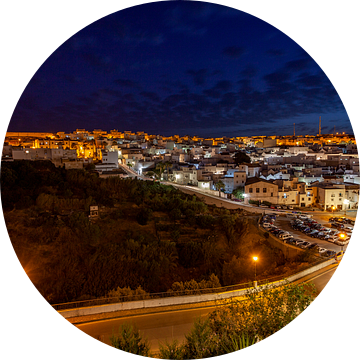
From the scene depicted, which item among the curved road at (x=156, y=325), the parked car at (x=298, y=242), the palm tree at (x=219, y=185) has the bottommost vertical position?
the parked car at (x=298, y=242)

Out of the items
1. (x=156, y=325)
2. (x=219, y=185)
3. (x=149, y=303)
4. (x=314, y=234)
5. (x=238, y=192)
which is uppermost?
(x=219, y=185)

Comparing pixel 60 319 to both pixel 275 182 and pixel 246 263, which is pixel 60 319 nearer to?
pixel 246 263

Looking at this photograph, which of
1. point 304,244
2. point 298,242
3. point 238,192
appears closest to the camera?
point 304,244

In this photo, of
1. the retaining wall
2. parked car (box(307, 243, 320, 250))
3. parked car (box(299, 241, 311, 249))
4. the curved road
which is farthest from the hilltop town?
the curved road

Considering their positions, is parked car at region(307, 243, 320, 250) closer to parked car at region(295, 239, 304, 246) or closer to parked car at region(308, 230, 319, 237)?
parked car at region(295, 239, 304, 246)

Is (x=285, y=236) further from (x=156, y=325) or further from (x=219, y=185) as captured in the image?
(x=156, y=325)

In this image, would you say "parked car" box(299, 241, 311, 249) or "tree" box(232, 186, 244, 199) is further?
"tree" box(232, 186, 244, 199)

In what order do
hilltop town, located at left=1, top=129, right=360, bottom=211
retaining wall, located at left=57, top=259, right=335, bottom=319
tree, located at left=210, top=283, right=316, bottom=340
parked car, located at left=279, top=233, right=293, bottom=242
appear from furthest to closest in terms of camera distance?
hilltop town, located at left=1, top=129, right=360, bottom=211
parked car, located at left=279, top=233, right=293, bottom=242
retaining wall, located at left=57, top=259, right=335, bottom=319
tree, located at left=210, top=283, right=316, bottom=340

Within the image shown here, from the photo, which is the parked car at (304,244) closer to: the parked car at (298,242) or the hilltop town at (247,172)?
the parked car at (298,242)

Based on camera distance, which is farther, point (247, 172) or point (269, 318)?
point (247, 172)

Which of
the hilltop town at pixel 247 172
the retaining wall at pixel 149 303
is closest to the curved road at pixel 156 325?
the retaining wall at pixel 149 303

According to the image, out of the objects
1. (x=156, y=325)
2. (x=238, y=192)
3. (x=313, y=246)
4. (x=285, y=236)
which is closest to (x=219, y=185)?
(x=238, y=192)

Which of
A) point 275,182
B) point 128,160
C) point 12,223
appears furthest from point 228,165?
point 12,223
